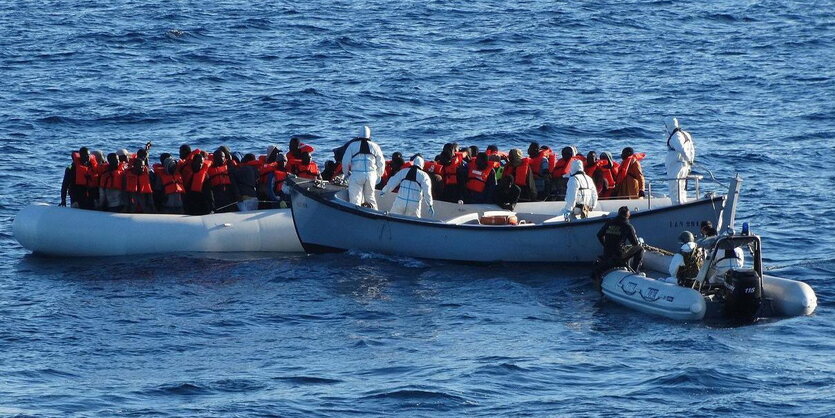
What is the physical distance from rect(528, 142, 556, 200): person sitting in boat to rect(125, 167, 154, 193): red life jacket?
7.12 meters

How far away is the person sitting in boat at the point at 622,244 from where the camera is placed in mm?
22609

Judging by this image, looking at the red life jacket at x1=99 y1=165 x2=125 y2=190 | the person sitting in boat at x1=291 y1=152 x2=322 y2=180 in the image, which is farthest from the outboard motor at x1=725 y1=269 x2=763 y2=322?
the red life jacket at x1=99 y1=165 x2=125 y2=190

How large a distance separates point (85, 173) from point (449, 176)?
21.9ft

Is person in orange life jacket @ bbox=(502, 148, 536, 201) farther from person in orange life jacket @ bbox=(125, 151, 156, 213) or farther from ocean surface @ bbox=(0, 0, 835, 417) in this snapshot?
person in orange life jacket @ bbox=(125, 151, 156, 213)

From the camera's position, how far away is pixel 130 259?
2561cm

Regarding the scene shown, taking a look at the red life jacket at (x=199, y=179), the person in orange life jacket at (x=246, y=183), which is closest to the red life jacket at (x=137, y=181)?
the red life jacket at (x=199, y=179)

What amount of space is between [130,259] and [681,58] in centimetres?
2581

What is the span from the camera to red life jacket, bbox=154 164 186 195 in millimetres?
26125

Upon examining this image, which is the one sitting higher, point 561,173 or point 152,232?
point 561,173

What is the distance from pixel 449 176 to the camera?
2655cm

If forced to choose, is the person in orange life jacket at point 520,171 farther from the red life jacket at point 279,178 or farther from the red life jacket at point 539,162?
the red life jacket at point 279,178

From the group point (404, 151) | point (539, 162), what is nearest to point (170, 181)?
point (539, 162)

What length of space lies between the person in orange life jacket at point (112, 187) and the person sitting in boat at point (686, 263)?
10297mm

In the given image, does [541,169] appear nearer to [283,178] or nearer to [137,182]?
[283,178]
